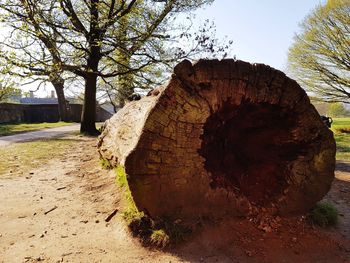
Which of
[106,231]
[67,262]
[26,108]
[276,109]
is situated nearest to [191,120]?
[276,109]

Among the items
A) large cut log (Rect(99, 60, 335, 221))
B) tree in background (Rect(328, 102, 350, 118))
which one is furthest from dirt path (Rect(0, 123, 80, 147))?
tree in background (Rect(328, 102, 350, 118))

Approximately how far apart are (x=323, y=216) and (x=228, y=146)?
3.97 feet

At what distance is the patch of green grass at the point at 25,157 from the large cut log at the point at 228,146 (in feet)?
12.2

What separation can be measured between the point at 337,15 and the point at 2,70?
15.5 metres

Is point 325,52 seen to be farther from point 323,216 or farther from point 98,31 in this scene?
point 323,216

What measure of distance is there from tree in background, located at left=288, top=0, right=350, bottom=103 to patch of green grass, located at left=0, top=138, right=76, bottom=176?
1396cm

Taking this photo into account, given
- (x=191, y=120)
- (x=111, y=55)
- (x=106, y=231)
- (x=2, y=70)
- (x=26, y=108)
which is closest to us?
(x=191, y=120)

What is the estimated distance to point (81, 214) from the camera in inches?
140

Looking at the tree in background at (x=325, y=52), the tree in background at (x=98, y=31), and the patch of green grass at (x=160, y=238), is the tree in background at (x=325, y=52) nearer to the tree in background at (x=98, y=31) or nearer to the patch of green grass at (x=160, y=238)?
the tree in background at (x=98, y=31)

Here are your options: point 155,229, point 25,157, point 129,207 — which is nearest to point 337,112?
point 25,157

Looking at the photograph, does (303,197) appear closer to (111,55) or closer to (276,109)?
(276,109)

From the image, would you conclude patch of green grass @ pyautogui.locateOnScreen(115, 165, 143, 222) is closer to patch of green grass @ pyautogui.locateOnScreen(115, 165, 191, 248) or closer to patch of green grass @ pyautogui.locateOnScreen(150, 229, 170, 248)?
patch of green grass @ pyautogui.locateOnScreen(115, 165, 191, 248)

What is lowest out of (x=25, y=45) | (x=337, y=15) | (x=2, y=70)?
(x=2, y=70)

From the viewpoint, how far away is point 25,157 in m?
7.18
